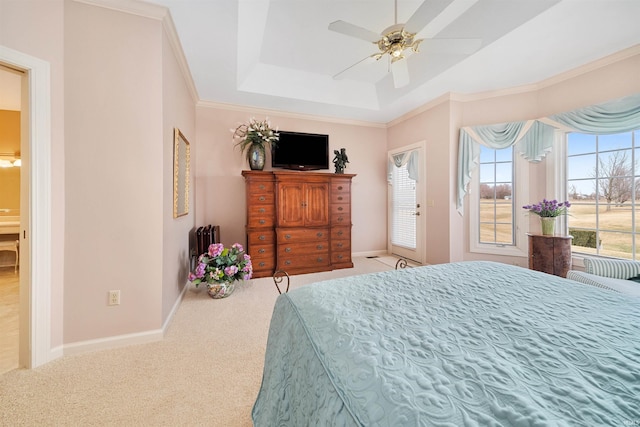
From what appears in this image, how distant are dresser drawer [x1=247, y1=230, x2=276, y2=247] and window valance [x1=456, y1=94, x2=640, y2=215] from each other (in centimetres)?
286

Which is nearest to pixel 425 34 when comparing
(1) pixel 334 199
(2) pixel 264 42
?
(2) pixel 264 42

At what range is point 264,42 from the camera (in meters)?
2.84

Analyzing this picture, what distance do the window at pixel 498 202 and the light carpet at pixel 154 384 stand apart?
3348 mm

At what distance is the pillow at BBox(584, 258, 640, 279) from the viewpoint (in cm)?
195

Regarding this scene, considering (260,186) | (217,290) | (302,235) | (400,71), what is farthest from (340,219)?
(400,71)

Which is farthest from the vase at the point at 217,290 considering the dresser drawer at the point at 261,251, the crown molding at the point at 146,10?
the crown molding at the point at 146,10

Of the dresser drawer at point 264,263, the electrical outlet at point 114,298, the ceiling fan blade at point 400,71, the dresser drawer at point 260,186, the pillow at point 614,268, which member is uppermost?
the ceiling fan blade at point 400,71

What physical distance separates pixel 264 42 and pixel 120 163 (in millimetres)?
2122

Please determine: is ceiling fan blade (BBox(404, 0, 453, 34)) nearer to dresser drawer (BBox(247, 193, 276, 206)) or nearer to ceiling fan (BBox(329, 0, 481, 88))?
ceiling fan (BBox(329, 0, 481, 88))

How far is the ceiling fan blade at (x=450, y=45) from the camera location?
1.89 metres

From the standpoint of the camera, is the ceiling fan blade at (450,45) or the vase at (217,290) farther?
the vase at (217,290)

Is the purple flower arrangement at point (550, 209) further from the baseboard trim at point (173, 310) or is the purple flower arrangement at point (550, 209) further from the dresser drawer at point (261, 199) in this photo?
the baseboard trim at point (173, 310)

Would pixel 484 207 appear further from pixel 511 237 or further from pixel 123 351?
pixel 123 351

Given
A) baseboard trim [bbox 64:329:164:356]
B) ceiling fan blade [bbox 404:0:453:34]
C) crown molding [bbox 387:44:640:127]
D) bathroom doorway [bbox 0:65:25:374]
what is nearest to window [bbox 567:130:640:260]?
crown molding [bbox 387:44:640:127]
